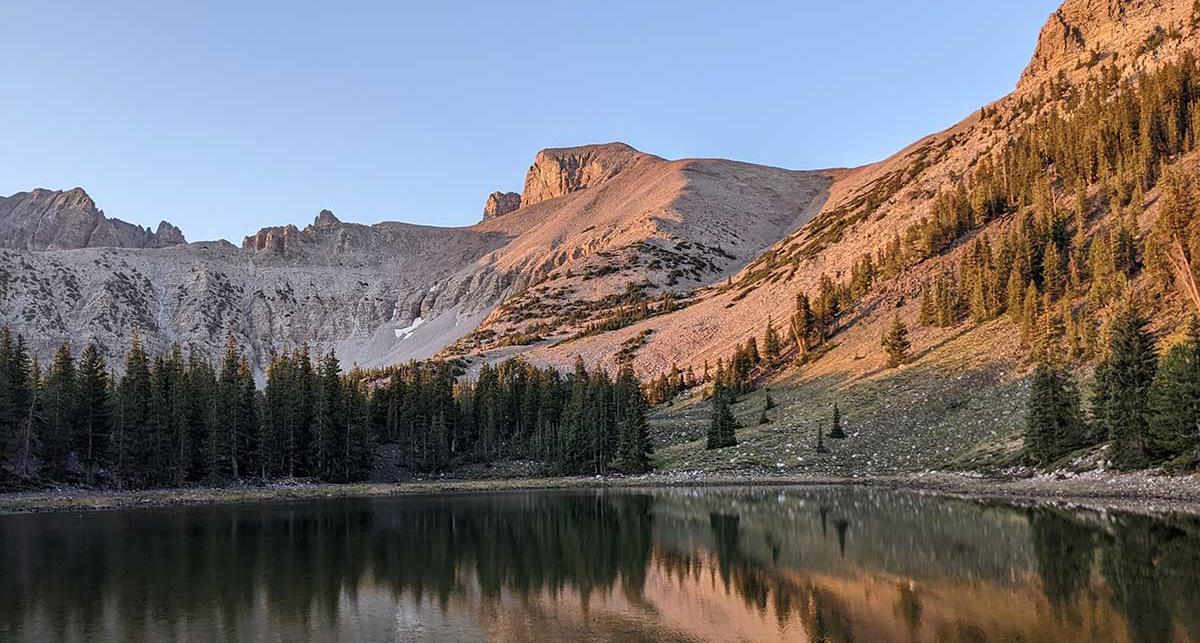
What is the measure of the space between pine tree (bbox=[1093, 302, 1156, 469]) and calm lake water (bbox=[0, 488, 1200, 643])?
10789 mm

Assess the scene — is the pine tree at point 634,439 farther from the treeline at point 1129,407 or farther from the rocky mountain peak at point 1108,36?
the rocky mountain peak at point 1108,36

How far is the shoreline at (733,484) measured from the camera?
44.3m

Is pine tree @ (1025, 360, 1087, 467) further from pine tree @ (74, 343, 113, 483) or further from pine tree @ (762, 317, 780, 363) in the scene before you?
pine tree @ (74, 343, 113, 483)

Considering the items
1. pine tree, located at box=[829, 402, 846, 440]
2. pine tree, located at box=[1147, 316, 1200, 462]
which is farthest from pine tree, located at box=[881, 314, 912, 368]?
pine tree, located at box=[1147, 316, 1200, 462]

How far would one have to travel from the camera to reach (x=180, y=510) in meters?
60.9

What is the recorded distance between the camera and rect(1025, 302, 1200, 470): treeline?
152ft

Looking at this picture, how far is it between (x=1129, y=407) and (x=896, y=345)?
4285 centimetres

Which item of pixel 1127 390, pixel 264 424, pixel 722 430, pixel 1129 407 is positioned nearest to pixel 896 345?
pixel 722 430

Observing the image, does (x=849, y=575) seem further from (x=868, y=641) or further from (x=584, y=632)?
(x=584, y=632)

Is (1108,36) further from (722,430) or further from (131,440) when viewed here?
(131,440)

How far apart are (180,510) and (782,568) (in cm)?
4941

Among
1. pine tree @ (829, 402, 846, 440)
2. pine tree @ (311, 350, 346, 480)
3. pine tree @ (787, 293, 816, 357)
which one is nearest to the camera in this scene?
pine tree @ (829, 402, 846, 440)

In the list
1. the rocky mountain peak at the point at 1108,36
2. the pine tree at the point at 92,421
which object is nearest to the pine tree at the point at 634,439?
the pine tree at the point at 92,421

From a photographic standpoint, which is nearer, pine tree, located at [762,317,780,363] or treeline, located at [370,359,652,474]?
treeline, located at [370,359,652,474]
